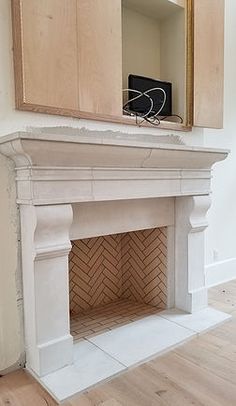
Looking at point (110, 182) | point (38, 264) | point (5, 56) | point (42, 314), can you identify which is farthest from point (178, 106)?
point (42, 314)

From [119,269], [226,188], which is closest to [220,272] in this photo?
[226,188]

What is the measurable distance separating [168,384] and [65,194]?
1.10 metres

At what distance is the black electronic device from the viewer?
235 centimetres

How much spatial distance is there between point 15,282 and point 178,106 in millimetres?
1771

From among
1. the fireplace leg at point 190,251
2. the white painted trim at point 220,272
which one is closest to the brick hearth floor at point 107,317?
the fireplace leg at point 190,251

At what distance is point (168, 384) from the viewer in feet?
5.44

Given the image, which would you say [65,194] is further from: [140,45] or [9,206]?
[140,45]

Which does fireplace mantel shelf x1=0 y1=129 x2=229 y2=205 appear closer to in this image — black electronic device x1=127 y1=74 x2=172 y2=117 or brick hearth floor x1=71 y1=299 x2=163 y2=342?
black electronic device x1=127 y1=74 x2=172 y2=117

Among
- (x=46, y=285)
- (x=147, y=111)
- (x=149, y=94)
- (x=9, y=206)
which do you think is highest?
(x=149, y=94)

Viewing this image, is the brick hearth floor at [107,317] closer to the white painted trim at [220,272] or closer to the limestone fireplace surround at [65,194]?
the limestone fireplace surround at [65,194]

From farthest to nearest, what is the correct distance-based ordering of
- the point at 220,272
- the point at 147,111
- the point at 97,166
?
the point at 220,272, the point at 147,111, the point at 97,166

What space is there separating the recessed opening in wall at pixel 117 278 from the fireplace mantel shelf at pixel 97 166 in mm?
543

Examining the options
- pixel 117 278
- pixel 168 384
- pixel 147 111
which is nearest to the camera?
pixel 168 384

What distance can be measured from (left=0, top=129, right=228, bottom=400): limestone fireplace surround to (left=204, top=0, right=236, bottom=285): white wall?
0.86 meters
